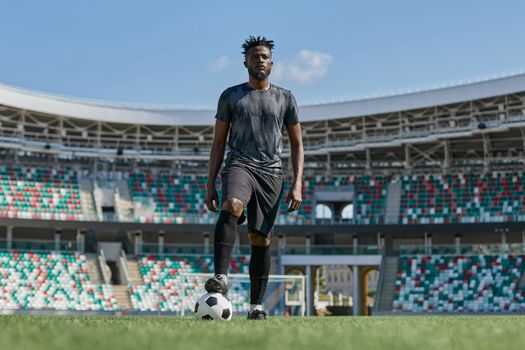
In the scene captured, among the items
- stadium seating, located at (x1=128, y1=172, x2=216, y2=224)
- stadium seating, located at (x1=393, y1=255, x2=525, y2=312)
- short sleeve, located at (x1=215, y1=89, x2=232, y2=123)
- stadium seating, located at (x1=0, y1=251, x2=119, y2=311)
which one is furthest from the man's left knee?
stadium seating, located at (x1=128, y1=172, x2=216, y2=224)

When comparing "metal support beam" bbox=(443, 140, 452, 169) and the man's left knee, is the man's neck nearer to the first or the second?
the man's left knee

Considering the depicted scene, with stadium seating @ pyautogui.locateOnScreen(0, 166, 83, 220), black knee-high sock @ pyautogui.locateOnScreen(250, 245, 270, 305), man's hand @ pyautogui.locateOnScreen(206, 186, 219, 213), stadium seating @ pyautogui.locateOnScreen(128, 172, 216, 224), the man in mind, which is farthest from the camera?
stadium seating @ pyautogui.locateOnScreen(128, 172, 216, 224)

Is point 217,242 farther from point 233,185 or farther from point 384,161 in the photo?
point 384,161

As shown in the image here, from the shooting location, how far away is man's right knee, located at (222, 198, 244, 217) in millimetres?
8179

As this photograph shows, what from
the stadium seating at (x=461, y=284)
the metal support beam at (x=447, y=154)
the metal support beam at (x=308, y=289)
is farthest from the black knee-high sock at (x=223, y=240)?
the metal support beam at (x=447, y=154)

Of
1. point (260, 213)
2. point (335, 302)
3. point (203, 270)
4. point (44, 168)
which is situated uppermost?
point (44, 168)

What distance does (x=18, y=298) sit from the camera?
4138 centimetres

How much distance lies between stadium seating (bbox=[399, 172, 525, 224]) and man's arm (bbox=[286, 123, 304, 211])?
38687mm

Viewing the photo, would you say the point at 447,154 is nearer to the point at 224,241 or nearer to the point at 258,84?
the point at 258,84

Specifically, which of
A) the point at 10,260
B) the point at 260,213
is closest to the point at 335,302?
the point at 10,260

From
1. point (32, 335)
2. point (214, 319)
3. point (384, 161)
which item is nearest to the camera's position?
point (32, 335)

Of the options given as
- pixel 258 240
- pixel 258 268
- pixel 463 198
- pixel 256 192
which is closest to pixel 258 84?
pixel 256 192

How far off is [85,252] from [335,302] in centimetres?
3913

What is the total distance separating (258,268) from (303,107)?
4314cm
